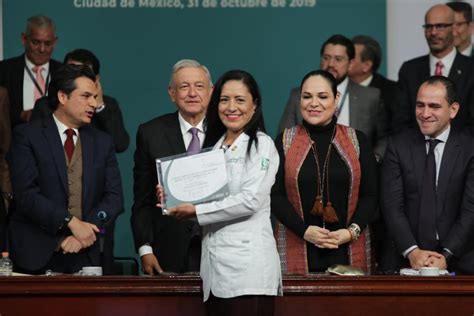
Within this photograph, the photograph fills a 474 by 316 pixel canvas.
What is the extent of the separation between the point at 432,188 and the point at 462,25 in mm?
1962

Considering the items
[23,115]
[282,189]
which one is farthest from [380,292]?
[23,115]

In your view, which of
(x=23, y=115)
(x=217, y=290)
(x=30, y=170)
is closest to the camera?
(x=217, y=290)

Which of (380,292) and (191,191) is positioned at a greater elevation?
(191,191)

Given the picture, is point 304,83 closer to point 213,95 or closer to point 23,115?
point 213,95

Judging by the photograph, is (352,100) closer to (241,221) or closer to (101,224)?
(101,224)

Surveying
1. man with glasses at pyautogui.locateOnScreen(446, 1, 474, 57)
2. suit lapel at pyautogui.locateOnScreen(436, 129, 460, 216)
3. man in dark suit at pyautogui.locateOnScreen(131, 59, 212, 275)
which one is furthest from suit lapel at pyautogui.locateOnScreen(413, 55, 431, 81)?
man in dark suit at pyautogui.locateOnScreen(131, 59, 212, 275)

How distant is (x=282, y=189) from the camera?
577 centimetres

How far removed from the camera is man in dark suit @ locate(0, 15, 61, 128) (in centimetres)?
741

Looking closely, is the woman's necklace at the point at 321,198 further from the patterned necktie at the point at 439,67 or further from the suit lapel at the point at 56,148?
the patterned necktie at the point at 439,67

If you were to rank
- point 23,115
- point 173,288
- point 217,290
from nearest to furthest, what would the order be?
1. point 217,290
2. point 173,288
3. point 23,115

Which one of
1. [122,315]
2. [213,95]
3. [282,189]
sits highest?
[213,95]

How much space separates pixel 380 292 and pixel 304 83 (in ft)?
3.67

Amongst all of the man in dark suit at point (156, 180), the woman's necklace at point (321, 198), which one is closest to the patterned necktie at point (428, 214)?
the woman's necklace at point (321, 198)

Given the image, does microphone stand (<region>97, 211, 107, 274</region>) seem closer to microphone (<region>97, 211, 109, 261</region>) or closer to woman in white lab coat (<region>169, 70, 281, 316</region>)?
microphone (<region>97, 211, 109, 261</region>)
